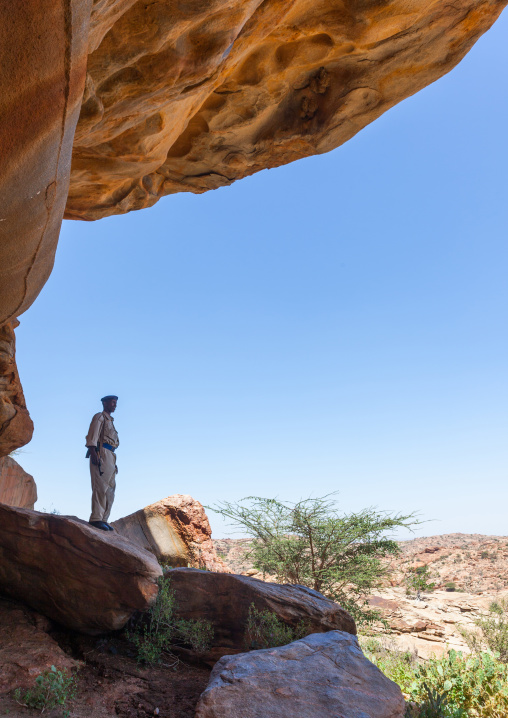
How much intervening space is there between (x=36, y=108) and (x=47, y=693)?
443 centimetres

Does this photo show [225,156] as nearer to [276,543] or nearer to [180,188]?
[180,188]

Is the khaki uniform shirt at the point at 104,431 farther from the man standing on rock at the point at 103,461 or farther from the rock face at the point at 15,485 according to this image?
the rock face at the point at 15,485

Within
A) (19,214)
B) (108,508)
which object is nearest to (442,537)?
(108,508)

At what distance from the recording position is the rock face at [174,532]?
11.2m

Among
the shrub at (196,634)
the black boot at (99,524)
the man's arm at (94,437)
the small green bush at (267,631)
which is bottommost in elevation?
the shrub at (196,634)

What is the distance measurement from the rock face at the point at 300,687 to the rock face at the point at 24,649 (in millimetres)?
1731

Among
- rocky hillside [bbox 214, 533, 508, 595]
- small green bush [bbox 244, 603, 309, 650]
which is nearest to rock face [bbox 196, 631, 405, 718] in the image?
small green bush [bbox 244, 603, 309, 650]

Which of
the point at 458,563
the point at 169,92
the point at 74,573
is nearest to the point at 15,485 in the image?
the point at 74,573

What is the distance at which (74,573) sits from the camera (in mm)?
5309

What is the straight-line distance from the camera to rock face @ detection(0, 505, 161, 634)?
5.28 m

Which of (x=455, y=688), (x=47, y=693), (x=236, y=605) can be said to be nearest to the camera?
(x=47, y=693)

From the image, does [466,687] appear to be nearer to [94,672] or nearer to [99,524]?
[94,672]

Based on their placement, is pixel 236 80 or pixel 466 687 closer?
pixel 236 80

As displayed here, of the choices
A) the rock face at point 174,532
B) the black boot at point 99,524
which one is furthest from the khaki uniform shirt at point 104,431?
the rock face at point 174,532
